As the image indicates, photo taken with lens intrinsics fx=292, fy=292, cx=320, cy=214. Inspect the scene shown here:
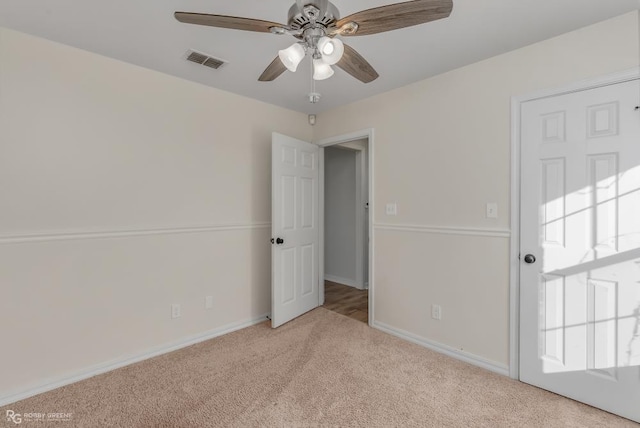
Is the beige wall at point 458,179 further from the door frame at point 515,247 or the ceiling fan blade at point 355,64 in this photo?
the ceiling fan blade at point 355,64

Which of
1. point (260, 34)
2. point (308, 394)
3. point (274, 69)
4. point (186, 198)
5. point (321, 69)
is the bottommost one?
point (308, 394)

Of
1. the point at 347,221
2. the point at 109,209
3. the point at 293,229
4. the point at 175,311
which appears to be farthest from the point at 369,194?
the point at 109,209

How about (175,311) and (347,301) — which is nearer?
(175,311)

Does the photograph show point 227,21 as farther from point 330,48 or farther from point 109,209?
point 109,209

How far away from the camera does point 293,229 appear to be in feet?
10.6

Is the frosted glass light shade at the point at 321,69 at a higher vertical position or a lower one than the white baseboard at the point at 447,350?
higher

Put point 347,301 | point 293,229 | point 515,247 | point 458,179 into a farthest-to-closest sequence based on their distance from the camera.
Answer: point 347,301 → point 293,229 → point 458,179 → point 515,247

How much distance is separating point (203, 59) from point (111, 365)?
8.11 feet

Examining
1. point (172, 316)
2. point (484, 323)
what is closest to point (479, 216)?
point (484, 323)

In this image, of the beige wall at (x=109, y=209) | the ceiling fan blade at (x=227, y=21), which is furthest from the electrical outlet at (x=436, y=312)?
the ceiling fan blade at (x=227, y=21)

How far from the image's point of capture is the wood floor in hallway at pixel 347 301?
11.3ft

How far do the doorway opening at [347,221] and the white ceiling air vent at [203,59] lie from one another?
218 cm

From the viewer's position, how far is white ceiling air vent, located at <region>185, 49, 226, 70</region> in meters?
2.19

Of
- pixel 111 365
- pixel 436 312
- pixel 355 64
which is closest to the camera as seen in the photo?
pixel 355 64
